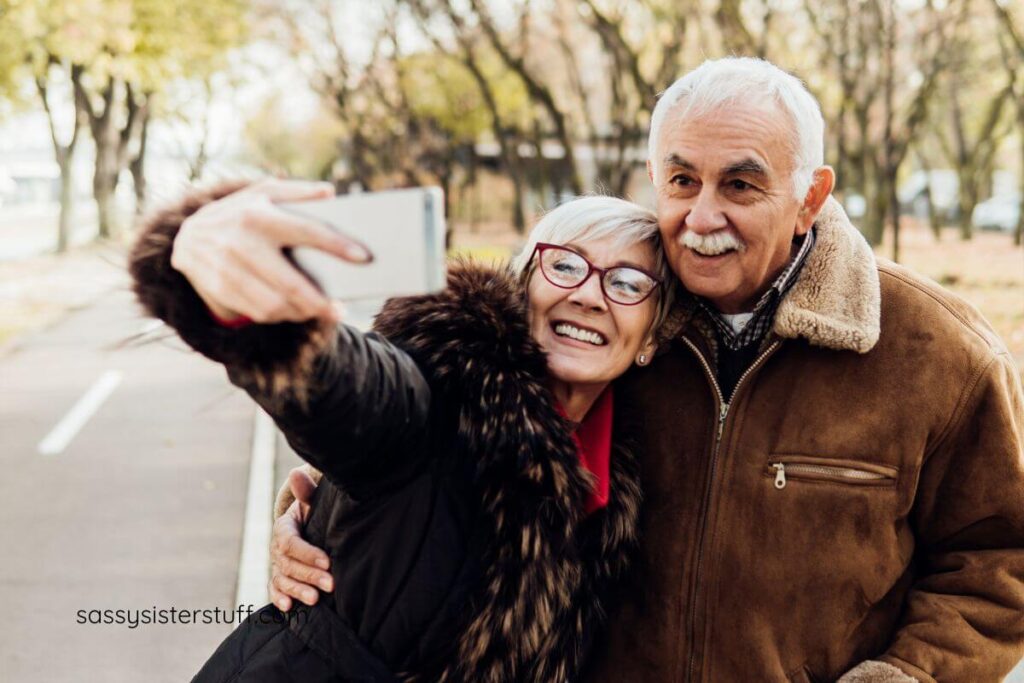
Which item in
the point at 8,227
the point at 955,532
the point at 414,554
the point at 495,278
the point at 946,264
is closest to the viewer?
the point at 414,554

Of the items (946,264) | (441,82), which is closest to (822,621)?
(946,264)

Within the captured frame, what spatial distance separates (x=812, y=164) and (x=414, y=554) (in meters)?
1.48

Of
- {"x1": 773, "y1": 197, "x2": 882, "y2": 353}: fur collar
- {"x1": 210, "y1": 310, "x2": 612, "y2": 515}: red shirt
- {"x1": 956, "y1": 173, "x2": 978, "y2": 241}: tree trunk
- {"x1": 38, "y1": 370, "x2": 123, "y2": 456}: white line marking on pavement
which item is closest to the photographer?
{"x1": 210, "y1": 310, "x2": 612, "y2": 515}: red shirt

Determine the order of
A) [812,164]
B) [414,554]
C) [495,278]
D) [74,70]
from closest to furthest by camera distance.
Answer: [414,554]
[495,278]
[812,164]
[74,70]

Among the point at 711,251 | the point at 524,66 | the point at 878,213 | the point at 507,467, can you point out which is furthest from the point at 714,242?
the point at 878,213

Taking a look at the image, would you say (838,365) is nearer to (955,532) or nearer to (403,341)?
(955,532)

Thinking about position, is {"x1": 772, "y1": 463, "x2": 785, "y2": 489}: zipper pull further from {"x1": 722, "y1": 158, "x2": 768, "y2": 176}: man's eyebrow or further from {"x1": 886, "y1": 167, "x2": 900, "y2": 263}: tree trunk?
{"x1": 886, "y1": 167, "x2": 900, "y2": 263}: tree trunk

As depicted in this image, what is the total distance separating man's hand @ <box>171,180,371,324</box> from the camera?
1342 millimetres

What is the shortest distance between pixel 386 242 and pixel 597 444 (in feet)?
4.02

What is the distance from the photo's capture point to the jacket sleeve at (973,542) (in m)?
2.35

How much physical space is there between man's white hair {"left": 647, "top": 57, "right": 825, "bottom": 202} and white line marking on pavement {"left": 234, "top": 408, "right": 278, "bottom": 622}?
3.70 meters

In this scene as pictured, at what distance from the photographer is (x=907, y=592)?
2.51 m

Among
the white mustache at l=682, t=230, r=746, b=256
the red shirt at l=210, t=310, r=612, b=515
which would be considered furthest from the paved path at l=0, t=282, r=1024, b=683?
the white mustache at l=682, t=230, r=746, b=256

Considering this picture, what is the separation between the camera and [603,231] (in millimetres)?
2527
